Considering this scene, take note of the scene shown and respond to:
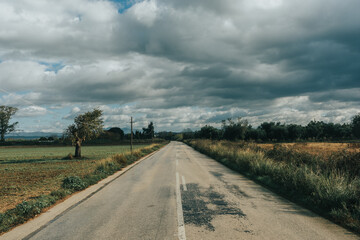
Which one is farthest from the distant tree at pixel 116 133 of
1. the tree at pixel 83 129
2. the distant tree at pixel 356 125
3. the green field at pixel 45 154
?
the distant tree at pixel 356 125

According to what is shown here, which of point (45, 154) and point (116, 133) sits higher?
point (116, 133)

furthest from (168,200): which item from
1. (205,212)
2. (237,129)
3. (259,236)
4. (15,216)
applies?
(237,129)

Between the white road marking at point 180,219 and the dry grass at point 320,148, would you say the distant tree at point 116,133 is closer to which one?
the dry grass at point 320,148

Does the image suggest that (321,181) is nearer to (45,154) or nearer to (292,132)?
(45,154)

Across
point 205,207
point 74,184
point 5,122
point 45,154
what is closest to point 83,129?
point 45,154

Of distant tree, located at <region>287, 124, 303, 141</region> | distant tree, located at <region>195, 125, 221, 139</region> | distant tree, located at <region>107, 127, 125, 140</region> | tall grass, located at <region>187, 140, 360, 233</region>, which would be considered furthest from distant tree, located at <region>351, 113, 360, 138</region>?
distant tree, located at <region>107, 127, 125, 140</region>

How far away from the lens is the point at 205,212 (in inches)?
244

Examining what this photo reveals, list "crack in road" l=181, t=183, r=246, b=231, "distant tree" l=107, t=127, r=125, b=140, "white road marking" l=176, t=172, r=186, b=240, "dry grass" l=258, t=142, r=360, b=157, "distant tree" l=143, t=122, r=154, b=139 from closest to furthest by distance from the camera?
"white road marking" l=176, t=172, r=186, b=240
"crack in road" l=181, t=183, r=246, b=231
"dry grass" l=258, t=142, r=360, b=157
"distant tree" l=107, t=127, r=125, b=140
"distant tree" l=143, t=122, r=154, b=139

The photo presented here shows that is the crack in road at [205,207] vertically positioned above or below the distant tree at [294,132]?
below

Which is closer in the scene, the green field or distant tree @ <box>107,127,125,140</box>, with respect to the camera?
the green field

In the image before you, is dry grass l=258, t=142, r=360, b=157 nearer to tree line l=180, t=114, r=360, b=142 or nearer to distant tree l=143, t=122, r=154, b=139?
tree line l=180, t=114, r=360, b=142

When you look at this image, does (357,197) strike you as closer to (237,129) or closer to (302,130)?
(237,129)

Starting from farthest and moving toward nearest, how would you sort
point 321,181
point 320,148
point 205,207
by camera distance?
point 320,148, point 321,181, point 205,207

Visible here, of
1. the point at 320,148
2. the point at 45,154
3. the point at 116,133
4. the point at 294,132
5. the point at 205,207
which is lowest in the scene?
the point at 45,154
